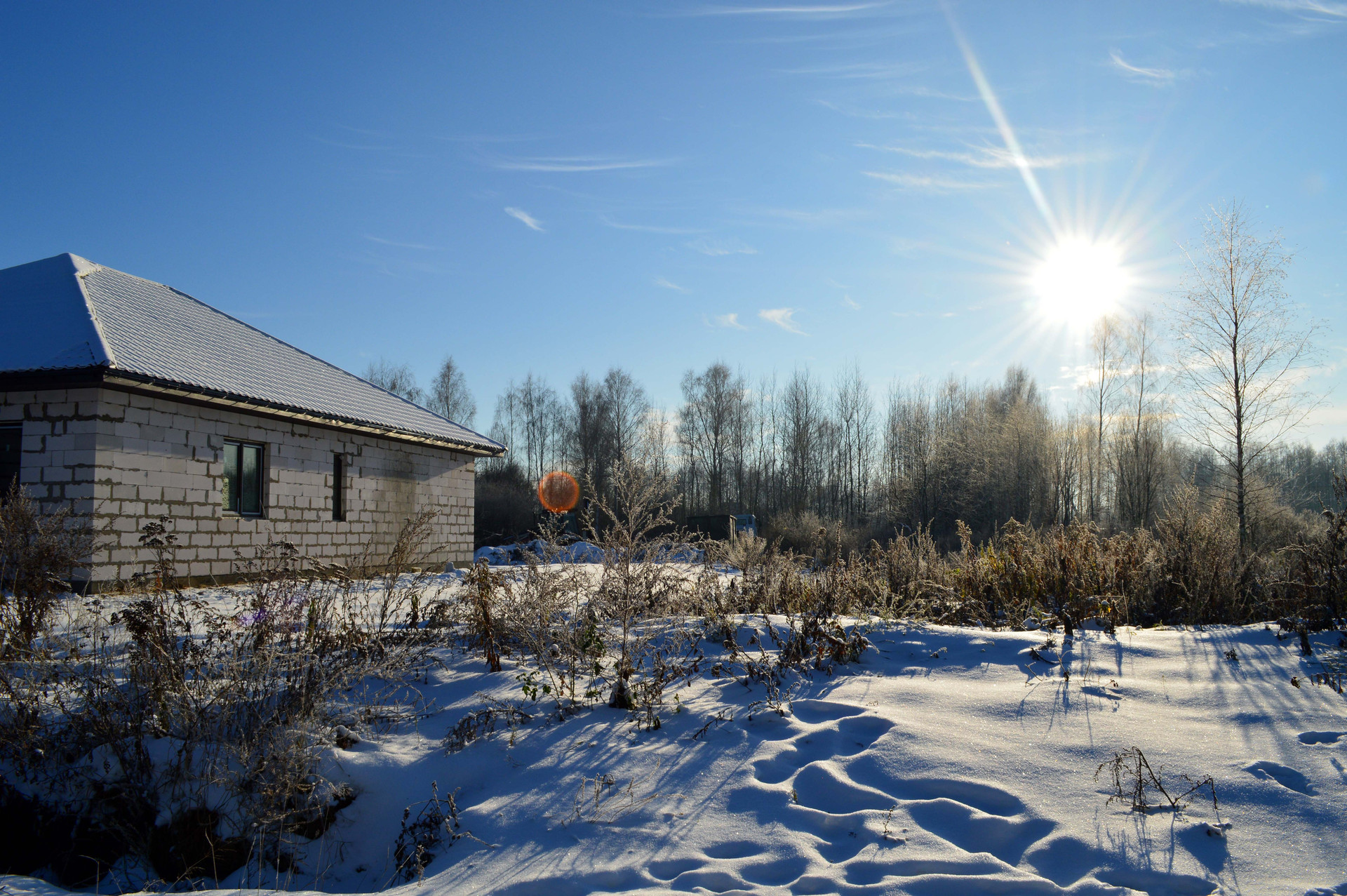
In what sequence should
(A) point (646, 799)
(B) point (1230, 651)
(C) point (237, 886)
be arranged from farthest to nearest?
(B) point (1230, 651)
(A) point (646, 799)
(C) point (237, 886)

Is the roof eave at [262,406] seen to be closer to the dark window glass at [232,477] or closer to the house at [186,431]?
the house at [186,431]

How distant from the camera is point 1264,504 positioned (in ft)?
46.8

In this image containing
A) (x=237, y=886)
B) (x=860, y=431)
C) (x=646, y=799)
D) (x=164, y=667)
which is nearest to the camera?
(x=237, y=886)

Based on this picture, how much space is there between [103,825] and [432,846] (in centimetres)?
151

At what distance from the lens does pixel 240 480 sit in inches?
407

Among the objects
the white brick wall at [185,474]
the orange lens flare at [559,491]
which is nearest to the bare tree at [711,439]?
the orange lens flare at [559,491]

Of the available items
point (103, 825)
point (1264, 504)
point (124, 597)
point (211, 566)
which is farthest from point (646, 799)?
point (1264, 504)

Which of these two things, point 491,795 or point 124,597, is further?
point 124,597

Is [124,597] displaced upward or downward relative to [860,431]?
downward

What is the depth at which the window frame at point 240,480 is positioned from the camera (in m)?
10.1

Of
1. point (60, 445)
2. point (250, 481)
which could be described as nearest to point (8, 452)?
point (60, 445)

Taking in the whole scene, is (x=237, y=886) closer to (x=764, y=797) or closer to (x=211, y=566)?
(x=764, y=797)

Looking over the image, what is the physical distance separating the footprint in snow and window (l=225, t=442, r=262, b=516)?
37.7ft

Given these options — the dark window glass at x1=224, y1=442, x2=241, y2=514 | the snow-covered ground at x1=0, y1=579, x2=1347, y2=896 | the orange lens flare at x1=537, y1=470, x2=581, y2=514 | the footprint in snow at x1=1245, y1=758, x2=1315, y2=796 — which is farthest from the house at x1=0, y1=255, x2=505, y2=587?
the orange lens flare at x1=537, y1=470, x2=581, y2=514
